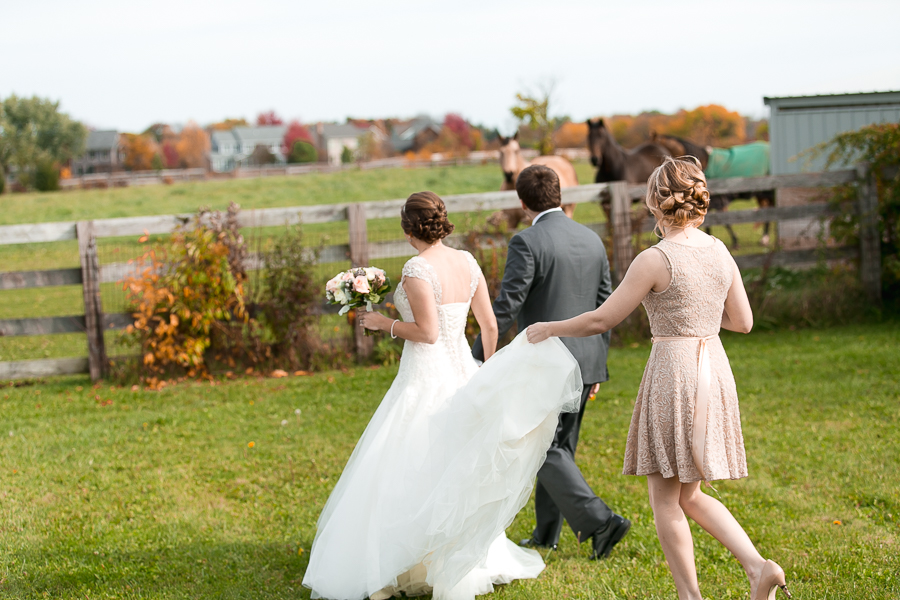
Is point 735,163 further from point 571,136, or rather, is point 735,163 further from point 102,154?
point 102,154

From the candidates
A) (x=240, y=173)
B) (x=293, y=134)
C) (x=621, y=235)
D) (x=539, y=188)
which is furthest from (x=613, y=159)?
(x=293, y=134)

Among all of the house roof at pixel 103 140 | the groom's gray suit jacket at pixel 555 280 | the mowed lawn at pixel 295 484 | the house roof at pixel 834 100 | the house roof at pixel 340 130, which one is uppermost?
the house roof at pixel 340 130

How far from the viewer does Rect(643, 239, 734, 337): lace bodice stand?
285 centimetres

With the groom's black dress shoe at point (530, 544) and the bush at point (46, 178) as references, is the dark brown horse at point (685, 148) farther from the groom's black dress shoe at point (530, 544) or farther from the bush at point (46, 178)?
the bush at point (46, 178)

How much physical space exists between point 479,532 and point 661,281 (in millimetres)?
1373

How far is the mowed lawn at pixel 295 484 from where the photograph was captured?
373 centimetres

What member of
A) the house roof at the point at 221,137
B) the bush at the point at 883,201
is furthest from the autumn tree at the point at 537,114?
the house roof at the point at 221,137

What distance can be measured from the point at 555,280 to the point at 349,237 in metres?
4.49

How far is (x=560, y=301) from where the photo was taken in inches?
155

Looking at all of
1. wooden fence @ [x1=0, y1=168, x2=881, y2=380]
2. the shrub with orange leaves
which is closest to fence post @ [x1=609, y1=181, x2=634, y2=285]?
wooden fence @ [x1=0, y1=168, x2=881, y2=380]

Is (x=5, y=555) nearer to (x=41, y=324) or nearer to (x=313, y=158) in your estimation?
(x=41, y=324)

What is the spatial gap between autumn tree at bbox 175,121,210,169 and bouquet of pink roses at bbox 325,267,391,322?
294 ft

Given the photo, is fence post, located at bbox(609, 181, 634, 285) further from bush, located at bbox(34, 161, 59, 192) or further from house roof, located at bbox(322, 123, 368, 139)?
house roof, located at bbox(322, 123, 368, 139)

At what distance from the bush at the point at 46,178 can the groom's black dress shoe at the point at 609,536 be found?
4622 centimetres
